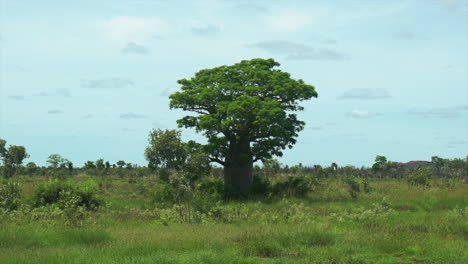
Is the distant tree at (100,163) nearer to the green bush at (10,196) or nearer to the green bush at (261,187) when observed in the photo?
the green bush at (261,187)

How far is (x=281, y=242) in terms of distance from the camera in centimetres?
1211

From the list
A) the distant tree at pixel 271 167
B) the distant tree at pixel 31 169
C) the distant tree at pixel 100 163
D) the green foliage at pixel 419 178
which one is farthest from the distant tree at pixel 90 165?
the green foliage at pixel 419 178

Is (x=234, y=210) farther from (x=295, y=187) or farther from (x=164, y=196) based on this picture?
(x=295, y=187)

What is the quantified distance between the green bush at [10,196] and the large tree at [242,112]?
1243 cm

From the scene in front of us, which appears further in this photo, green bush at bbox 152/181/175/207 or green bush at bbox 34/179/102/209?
green bush at bbox 152/181/175/207

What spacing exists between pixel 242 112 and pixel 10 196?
46.6ft

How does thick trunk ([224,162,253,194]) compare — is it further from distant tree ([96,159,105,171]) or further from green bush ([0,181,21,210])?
distant tree ([96,159,105,171])

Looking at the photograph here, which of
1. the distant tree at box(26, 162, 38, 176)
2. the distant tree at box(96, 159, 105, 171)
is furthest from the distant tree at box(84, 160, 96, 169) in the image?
the distant tree at box(26, 162, 38, 176)

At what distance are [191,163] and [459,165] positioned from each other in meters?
47.8

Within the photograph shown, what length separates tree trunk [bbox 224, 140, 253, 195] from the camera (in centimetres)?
3156

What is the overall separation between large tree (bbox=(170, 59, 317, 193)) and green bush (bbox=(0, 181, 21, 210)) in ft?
40.8

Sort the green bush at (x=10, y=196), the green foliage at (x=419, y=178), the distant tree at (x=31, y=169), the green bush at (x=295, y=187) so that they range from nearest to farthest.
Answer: the green bush at (x=10, y=196), the green bush at (x=295, y=187), the green foliage at (x=419, y=178), the distant tree at (x=31, y=169)

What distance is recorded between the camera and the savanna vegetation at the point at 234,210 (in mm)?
11141

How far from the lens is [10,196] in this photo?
21516 mm
